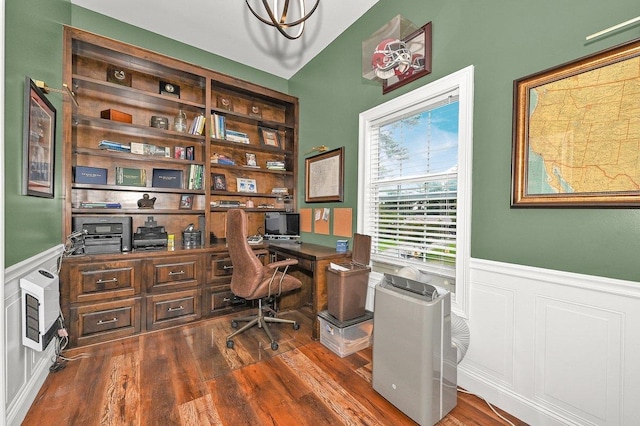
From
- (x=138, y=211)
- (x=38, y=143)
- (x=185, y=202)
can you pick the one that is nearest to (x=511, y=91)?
(x=38, y=143)

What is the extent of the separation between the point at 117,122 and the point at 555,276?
3.64 metres

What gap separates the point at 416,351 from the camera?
1.48 metres

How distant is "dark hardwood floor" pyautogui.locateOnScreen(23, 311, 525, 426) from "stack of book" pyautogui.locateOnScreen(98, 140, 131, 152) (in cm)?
183

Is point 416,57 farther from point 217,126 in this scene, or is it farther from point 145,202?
point 145,202

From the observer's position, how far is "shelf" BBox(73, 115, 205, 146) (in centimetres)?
254

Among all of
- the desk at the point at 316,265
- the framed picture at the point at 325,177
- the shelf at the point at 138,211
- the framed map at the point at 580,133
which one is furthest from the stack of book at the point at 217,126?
the framed map at the point at 580,133

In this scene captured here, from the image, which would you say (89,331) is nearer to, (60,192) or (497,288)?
(60,192)

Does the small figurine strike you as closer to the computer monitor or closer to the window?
the computer monitor

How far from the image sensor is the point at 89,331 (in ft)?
7.47

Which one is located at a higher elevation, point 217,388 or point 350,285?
point 350,285

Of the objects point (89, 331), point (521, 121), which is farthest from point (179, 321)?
point (521, 121)

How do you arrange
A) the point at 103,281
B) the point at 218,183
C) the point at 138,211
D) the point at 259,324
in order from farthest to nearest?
the point at 218,183, the point at 138,211, the point at 259,324, the point at 103,281

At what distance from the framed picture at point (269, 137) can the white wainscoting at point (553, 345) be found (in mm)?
2840

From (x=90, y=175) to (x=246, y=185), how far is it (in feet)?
5.14
